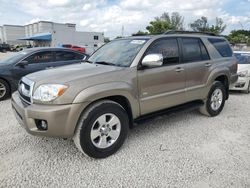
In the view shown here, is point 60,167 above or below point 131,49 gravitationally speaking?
below

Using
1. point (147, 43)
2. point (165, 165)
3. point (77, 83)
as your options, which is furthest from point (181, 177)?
point (147, 43)

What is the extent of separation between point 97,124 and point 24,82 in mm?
1251

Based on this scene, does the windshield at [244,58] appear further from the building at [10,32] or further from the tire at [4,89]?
the building at [10,32]

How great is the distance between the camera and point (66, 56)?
300 inches

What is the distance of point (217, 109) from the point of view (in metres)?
5.37

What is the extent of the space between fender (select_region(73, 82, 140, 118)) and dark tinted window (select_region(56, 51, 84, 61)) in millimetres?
4515

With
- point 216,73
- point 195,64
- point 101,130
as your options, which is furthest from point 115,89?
point 216,73

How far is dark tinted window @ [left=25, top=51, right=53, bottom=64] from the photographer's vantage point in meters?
6.95

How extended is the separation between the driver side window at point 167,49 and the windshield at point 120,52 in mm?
209

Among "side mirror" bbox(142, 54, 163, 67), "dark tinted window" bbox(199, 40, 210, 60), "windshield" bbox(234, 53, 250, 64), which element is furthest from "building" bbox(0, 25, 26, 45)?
"side mirror" bbox(142, 54, 163, 67)

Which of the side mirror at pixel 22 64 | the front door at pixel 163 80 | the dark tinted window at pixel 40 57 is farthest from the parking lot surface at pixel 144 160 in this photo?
the dark tinted window at pixel 40 57

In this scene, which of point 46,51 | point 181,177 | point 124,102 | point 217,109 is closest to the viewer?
point 181,177

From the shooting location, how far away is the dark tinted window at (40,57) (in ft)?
22.8

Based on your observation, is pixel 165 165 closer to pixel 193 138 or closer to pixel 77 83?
pixel 193 138
